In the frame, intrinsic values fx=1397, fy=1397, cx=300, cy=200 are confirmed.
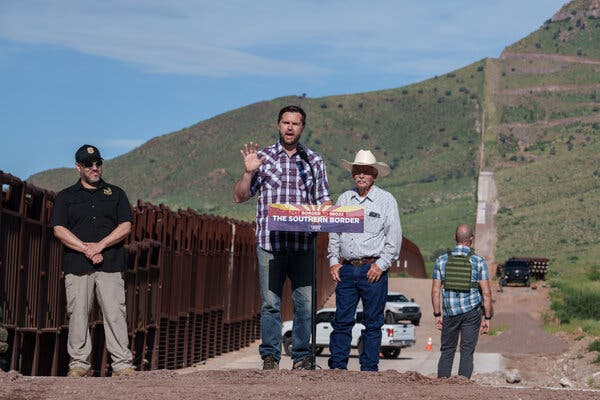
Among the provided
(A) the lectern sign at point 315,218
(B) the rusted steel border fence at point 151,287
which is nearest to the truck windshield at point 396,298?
(B) the rusted steel border fence at point 151,287

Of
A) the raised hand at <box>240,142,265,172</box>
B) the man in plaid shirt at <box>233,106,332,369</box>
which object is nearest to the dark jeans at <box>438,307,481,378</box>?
the man in plaid shirt at <box>233,106,332,369</box>

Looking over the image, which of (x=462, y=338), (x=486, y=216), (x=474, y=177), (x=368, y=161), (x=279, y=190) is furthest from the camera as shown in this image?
(x=474, y=177)

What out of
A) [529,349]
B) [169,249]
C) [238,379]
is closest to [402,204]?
[529,349]

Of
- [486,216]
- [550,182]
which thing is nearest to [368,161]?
[486,216]

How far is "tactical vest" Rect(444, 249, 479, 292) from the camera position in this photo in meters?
13.5

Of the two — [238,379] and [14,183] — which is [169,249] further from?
[238,379]

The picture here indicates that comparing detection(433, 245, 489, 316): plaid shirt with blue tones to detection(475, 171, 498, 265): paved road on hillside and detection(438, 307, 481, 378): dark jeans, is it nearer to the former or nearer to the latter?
detection(438, 307, 481, 378): dark jeans

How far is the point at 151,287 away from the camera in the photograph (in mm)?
20438

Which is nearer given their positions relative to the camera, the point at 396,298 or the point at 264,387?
the point at 264,387

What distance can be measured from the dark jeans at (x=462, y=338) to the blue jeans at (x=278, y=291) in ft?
6.56

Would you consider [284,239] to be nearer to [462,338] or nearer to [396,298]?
[462,338]

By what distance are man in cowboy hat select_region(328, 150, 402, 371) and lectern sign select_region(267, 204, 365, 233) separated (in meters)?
0.43

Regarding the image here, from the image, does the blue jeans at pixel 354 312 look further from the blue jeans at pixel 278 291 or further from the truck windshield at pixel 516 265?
the truck windshield at pixel 516 265

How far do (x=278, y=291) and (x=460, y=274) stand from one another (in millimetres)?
2195
